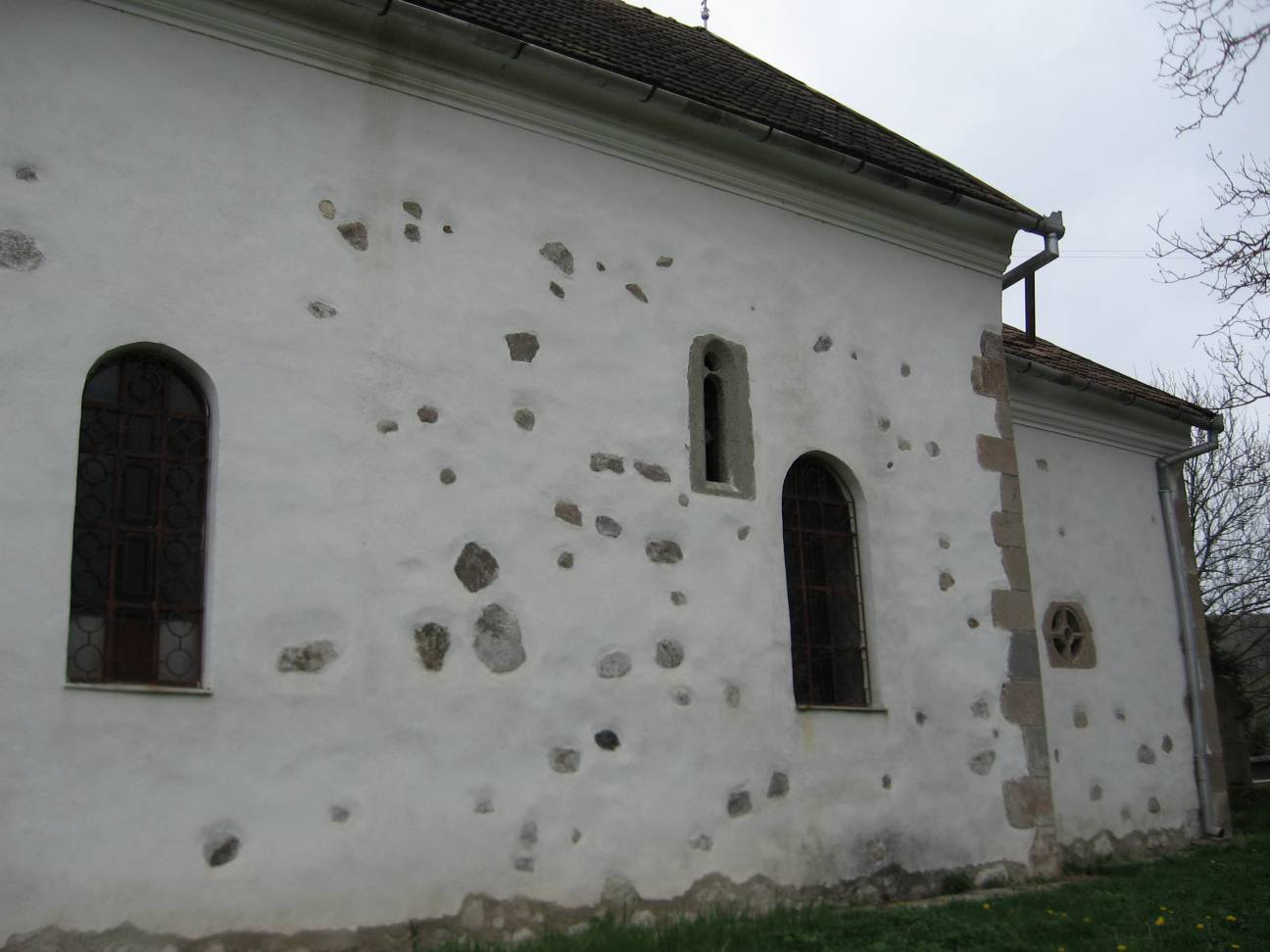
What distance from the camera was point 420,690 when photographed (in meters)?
6.37

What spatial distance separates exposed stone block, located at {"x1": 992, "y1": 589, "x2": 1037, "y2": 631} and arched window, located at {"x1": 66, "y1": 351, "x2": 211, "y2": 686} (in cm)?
534

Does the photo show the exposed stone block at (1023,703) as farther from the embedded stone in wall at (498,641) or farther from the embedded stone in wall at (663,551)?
the embedded stone in wall at (498,641)

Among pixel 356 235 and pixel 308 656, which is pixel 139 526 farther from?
pixel 356 235

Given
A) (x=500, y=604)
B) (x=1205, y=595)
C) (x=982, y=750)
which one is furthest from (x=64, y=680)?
(x=1205, y=595)

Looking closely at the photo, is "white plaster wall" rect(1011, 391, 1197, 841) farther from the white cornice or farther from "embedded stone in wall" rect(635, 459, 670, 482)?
"embedded stone in wall" rect(635, 459, 670, 482)

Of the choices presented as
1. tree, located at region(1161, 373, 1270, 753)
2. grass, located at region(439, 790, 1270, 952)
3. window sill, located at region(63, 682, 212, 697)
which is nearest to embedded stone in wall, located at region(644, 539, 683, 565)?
grass, located at region(439, 790, 1270, 952)

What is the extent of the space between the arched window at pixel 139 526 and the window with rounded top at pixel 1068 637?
22.9 feet

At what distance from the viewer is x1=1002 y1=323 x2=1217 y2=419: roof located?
1125cm

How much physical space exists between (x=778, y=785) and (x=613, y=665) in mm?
1300

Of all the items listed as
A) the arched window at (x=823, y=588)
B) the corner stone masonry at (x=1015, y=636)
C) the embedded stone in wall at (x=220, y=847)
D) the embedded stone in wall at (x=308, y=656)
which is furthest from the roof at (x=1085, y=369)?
the embedded stone in wall at (x=220, y=847)

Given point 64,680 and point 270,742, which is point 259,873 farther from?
point 64,680

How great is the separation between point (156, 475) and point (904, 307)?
5.22 m

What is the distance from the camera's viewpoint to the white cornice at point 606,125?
6.64 meters

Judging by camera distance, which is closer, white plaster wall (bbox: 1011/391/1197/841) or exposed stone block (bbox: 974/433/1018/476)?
exposed stone block (bbox: 974/433/1018/476)
